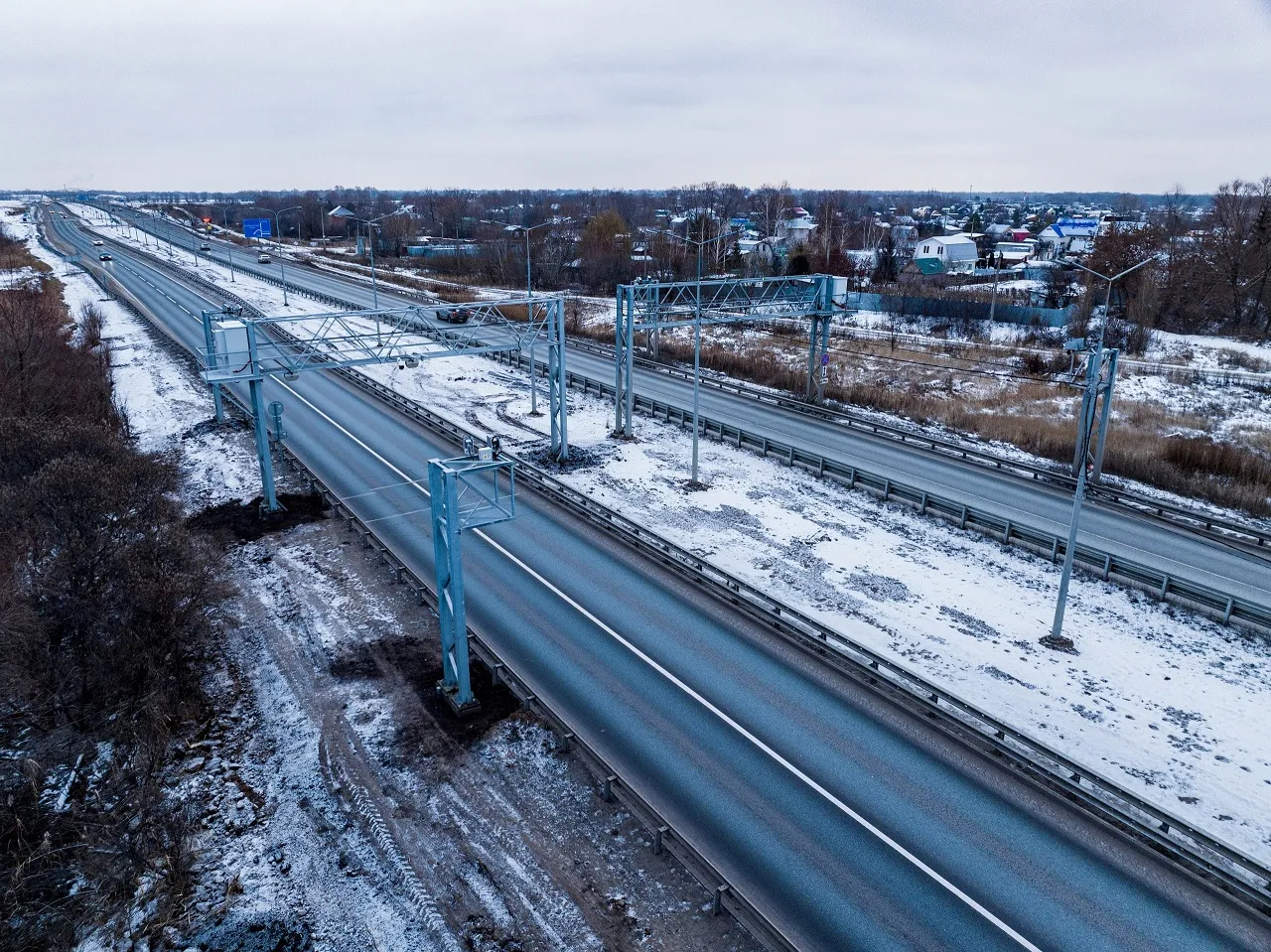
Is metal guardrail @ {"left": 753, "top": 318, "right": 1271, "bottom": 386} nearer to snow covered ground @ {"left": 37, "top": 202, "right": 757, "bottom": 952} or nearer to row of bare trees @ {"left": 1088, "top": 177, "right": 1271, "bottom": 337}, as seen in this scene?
row of bare trees @ {"left": 1088, "top": 177, "right": 1271, "bottom": 337}

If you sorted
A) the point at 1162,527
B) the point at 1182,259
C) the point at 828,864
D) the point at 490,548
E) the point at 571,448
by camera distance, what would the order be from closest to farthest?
the point at 828,864 → the point at 490,548 → the point at 1162,527 → the point at 571,448 → the point at 1182,259

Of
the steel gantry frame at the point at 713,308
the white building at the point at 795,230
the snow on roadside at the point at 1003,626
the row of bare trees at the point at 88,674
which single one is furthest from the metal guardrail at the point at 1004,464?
the white building at the point at 795,230

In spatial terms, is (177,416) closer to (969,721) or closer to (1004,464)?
(969,721)

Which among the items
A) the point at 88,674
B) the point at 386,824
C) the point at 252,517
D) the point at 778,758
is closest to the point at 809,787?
the point at 778,758

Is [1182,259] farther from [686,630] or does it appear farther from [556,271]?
[686,630]

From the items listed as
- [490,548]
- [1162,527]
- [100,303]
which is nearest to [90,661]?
[490,548]
